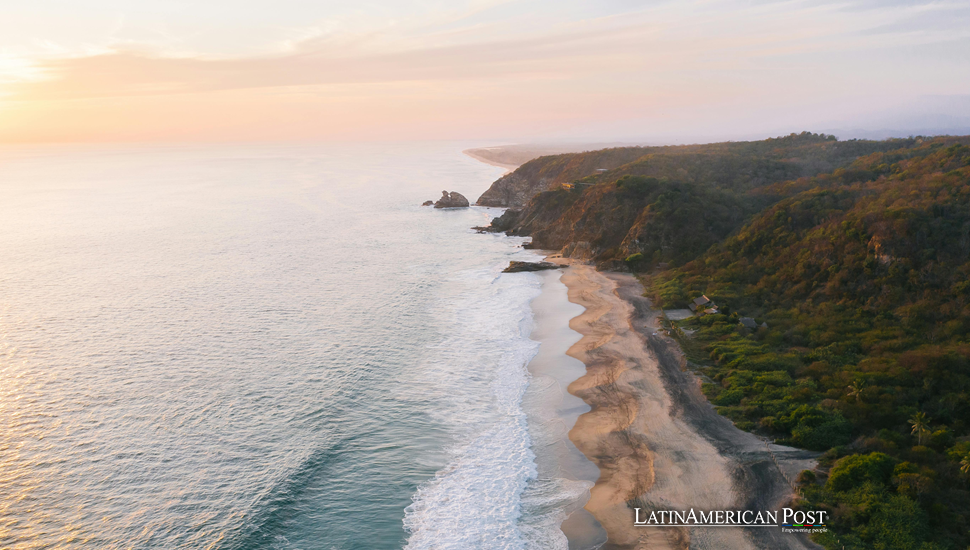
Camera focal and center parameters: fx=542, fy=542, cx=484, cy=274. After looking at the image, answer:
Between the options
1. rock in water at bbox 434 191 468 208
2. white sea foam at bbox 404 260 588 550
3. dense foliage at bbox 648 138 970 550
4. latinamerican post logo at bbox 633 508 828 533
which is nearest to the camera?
latinamerican post logo at bbox 633 508 828 533

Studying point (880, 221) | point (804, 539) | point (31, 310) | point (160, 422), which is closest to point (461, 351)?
point (160, 422)

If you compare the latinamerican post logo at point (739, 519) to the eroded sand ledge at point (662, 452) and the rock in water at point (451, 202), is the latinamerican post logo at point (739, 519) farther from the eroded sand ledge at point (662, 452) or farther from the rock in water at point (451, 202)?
the rock in water at point (451, 202)

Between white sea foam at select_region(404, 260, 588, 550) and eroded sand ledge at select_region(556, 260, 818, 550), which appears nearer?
eroded sand ledge at select_region(556, 260, 818, 550)

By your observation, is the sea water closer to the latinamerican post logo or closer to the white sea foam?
the white sea foam

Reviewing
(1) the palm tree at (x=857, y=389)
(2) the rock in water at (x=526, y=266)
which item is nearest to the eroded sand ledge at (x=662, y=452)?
(1) the palm tree at (x=857, y=389)

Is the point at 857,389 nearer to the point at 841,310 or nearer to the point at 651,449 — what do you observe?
the point at 651,449

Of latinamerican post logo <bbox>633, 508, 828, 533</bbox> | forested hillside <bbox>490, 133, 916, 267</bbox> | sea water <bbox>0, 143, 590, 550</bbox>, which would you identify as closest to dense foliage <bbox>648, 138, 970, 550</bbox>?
latinamerican post logo <bbox>633, 508, 828, 533</bbox>
